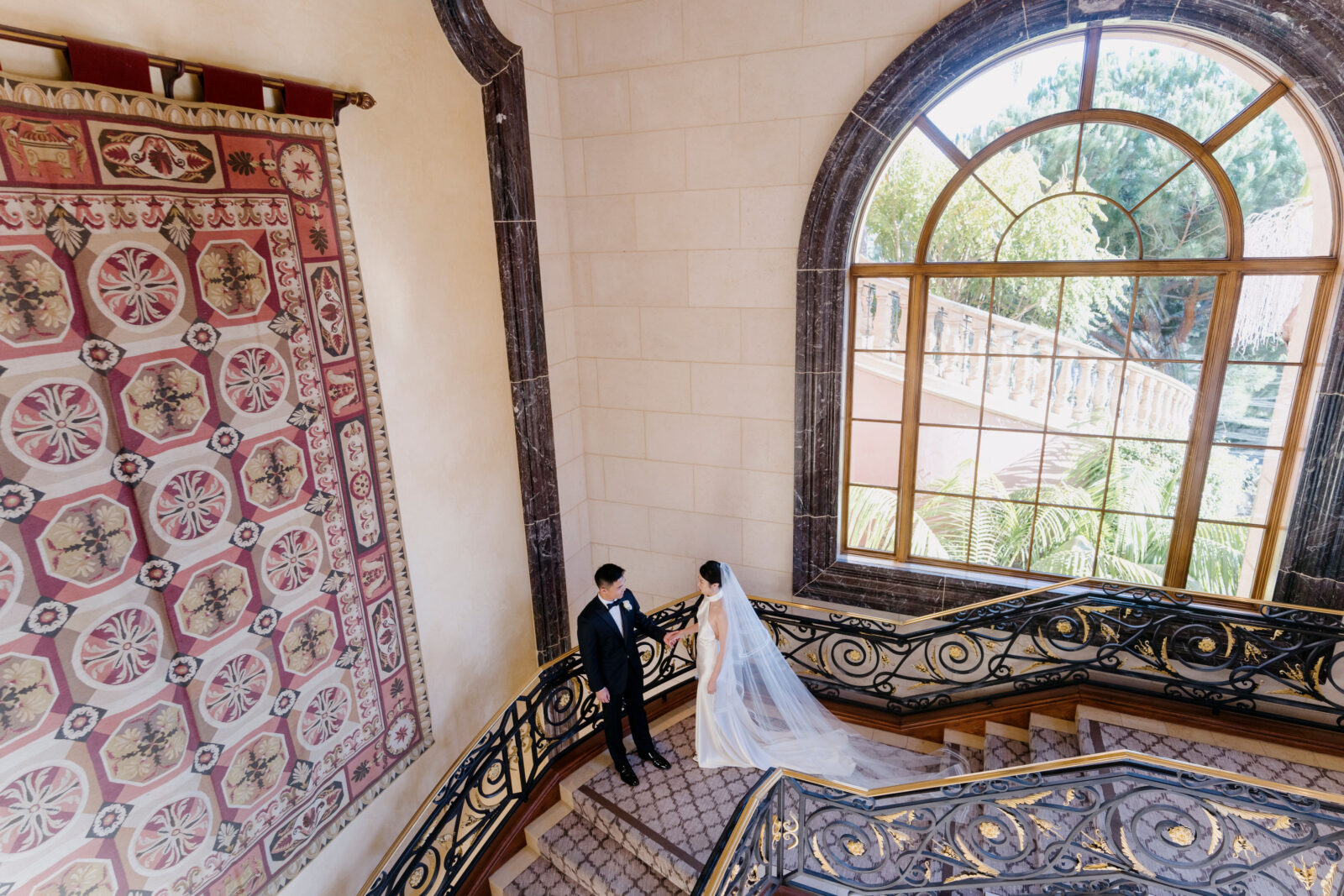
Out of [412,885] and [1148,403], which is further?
[1148,403]

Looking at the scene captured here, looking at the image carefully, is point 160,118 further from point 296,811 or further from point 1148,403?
point 1148,403

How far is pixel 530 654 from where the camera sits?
5.61 m

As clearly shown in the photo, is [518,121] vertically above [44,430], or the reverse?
[518,121]

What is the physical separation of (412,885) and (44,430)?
301 centimetres

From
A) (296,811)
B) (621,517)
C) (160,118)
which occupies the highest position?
(160,118)

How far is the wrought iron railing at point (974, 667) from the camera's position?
13.7 ft

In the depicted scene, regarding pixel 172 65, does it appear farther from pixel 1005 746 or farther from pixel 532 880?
pixel 1005 746

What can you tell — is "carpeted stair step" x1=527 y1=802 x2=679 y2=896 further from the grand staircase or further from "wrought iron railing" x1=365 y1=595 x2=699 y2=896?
"wrought iron railing" x1=365 y1=595 x2=699 y2=896

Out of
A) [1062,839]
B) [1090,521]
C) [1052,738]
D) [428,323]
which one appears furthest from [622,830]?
[1090,521]

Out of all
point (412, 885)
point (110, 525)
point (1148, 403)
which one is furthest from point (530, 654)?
point (1148, 403)

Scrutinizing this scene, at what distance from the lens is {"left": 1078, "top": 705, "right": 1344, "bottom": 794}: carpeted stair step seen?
13.3 ft

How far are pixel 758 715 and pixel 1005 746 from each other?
1689 millimetres

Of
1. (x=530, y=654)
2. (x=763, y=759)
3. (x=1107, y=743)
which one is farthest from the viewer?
(x=530, y=654)

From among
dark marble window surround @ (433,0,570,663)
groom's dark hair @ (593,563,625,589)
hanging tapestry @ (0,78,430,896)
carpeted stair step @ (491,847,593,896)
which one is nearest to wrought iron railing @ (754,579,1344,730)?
groom's dark hair @ (593,563,625,589)
